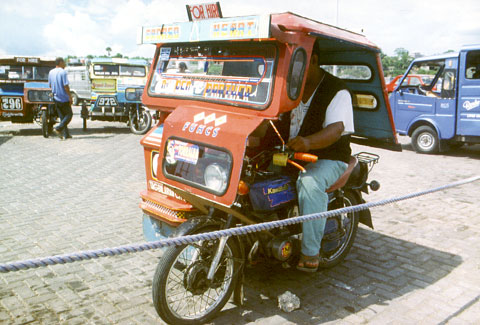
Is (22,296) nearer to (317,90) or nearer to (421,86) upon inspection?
(317,90)

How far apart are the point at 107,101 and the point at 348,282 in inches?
429

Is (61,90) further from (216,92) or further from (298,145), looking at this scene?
(298,145)

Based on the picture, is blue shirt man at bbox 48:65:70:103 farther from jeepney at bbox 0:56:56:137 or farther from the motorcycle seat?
the motorcycle seat

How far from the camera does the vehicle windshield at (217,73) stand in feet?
10.8

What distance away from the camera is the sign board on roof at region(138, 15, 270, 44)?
3.01 meters

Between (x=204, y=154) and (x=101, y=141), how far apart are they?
9.35 metres

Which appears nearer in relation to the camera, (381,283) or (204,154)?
(204,154)

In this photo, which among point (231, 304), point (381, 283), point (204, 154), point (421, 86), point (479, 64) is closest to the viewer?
point (204, 154)

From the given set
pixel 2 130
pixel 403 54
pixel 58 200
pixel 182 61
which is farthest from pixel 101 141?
pixel 403 54

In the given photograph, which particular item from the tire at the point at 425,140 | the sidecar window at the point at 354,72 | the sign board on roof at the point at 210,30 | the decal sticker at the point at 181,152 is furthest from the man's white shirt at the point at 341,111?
the tire at the point at 425,140

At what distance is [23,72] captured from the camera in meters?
14.1

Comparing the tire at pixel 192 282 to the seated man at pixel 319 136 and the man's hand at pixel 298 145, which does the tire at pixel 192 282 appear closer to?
the seated man at pixel 319 136

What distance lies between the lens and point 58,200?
20.5ft

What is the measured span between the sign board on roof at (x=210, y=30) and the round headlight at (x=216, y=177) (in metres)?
0.95
